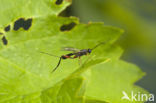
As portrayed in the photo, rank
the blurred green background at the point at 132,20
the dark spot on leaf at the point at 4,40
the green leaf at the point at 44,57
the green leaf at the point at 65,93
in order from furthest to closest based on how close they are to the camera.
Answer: the blurred green background at the point at 132,20
the dark spot on leaf at the point at 4,40
the green leaf at the point at 44,57
the green leaf at the point at 65,93

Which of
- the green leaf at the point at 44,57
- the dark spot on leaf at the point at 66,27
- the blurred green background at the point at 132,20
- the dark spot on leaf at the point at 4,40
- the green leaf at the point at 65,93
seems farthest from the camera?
the blurred green background at the point at 132,20

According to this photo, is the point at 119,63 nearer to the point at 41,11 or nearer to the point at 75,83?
the point at 41,11

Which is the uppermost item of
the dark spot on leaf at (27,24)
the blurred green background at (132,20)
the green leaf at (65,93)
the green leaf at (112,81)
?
the dark spot on leaf at (27,24)

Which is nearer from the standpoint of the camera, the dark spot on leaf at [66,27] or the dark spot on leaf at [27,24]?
the dark spot on leaf at [27,24]

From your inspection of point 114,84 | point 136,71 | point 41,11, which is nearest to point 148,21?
point 136,71

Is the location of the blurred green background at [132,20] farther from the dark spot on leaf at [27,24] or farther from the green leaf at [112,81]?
the dark spot on leaf at [27,24]

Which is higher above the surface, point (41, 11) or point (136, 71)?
point (41, 11)

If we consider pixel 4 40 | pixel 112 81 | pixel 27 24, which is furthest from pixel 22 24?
pixel 112 81

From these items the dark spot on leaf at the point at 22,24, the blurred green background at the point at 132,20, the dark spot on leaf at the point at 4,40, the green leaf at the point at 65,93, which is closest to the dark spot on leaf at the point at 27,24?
the dark spot on leaf at the point at 22,24
